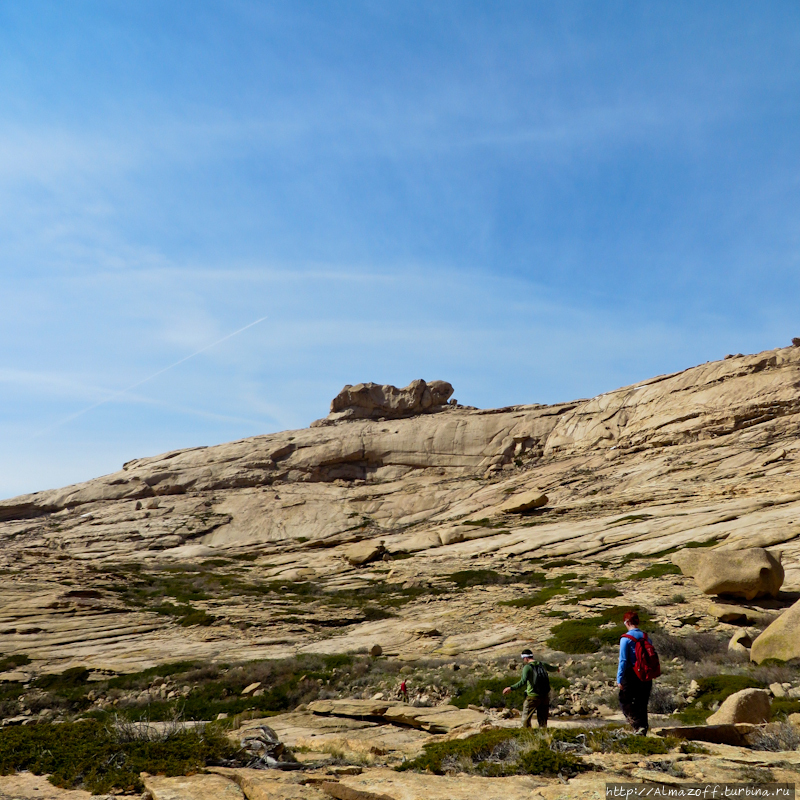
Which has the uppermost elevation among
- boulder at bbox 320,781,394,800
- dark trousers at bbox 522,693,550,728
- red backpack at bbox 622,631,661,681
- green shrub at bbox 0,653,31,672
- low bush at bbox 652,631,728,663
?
red backpack at bbox 622,631,661,681

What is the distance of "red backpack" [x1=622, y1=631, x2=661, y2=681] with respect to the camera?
37.6ft

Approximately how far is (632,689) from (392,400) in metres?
Answer: 98.1

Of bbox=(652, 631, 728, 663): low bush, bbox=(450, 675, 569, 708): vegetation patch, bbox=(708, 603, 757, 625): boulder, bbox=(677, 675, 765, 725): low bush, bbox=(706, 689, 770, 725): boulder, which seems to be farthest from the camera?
bbox=(708, 603, 757, 625): boulder

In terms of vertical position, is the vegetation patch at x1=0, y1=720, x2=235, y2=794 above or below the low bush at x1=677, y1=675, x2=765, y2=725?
above

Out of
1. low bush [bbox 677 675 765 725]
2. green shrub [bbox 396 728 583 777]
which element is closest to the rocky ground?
low bush [bbox 677 675 765 725]

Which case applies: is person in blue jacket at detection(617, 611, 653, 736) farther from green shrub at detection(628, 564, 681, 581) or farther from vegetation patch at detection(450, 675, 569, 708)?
green shrub at detection(628, 564, 681, 581)

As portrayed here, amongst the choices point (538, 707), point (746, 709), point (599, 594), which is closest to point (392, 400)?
point (599, 594)

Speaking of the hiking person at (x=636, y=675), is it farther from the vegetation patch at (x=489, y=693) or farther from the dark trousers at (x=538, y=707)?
the vegetation patch at (x=489, y=693)

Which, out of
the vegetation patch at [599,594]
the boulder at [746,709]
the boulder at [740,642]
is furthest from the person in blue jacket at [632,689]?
the vegetation patch at [599,594]

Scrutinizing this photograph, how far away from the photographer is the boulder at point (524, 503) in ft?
209

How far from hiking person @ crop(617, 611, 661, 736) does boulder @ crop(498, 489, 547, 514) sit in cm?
5307

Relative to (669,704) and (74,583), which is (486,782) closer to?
(669,704)

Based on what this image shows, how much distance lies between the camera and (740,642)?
68.1ft

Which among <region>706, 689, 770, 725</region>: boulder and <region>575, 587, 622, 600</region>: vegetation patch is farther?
<region>575, 587, 622, 600</region>: vegetation patch
